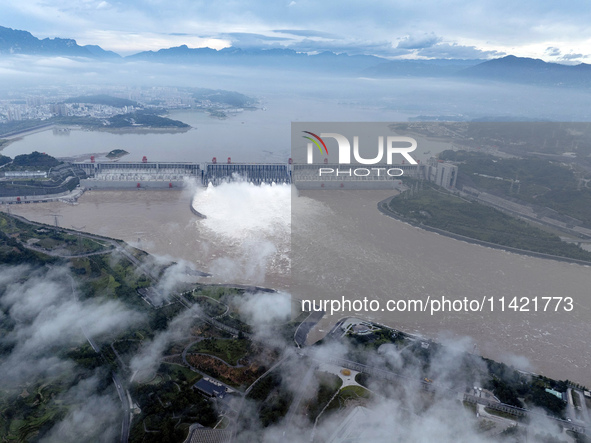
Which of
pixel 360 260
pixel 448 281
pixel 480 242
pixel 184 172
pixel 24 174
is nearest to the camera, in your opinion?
pixel 448 281

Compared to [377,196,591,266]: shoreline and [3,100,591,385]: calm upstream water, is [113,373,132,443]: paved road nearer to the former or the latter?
[3,100,591,385]: calm upstream water

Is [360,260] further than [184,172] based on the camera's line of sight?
No

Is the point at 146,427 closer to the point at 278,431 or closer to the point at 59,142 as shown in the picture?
the point at 278,431

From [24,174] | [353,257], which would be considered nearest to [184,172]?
[24,174]

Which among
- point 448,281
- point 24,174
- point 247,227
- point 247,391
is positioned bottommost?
point 247,391

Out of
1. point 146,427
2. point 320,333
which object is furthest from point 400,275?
point 146,427

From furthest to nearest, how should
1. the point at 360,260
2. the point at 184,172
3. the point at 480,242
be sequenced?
the point at 184,172, the point at 480,242, the point at 360,260

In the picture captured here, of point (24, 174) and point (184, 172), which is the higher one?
point (24, 174)

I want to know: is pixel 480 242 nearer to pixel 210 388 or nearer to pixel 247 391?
pixel 247 391
